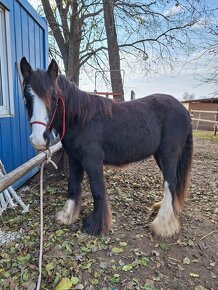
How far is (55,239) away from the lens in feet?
7.89

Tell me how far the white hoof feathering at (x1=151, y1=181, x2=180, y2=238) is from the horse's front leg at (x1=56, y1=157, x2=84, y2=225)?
0.83 meters

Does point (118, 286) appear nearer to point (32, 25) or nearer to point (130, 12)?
point (32, 25)

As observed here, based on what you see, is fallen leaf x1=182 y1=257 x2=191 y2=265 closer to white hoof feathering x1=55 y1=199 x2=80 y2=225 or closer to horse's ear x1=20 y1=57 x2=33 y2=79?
white hoof feathering x1=55 y1=199 x2=80 y2=225

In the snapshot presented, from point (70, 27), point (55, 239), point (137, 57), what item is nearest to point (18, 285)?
point (55, 239)

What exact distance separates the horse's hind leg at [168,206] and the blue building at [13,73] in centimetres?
203

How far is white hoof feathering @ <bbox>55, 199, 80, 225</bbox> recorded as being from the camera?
269 cm

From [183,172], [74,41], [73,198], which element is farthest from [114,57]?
[73,198]

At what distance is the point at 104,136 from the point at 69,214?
93cm

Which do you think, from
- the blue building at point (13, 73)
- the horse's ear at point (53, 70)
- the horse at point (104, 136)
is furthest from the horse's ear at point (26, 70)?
the blue building at point (13, 73)

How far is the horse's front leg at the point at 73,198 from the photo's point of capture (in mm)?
2688

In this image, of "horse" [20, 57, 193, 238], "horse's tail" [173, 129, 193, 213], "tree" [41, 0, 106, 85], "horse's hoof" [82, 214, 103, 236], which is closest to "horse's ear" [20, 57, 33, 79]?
"horse" [20, 57, 193, 238]

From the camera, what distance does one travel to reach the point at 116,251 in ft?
7.52

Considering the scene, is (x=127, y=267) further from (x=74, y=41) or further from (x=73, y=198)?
(x=74, y=41)

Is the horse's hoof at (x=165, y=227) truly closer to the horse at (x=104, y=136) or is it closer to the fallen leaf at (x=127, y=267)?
the horse at (x=104, y=136)
